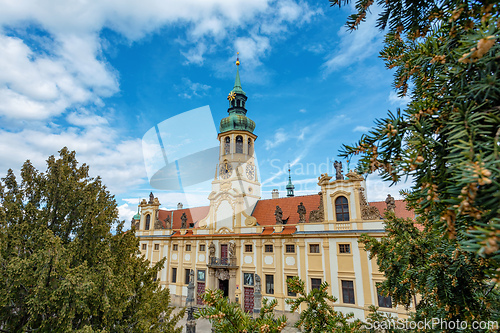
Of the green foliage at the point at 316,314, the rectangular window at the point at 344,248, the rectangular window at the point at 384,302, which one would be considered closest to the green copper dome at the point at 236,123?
the rectangular window at the point at 344,248

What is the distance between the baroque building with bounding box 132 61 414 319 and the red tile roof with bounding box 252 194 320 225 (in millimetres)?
110

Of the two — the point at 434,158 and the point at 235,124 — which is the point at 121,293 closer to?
the point at 434,158

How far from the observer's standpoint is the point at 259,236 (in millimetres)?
24281

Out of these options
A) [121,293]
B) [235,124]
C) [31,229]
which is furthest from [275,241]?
[31,229]

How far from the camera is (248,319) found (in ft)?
10.3

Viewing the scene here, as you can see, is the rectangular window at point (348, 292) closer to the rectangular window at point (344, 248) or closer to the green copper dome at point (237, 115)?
the rectangular window at point (344, 248)

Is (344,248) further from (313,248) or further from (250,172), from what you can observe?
(250,172)

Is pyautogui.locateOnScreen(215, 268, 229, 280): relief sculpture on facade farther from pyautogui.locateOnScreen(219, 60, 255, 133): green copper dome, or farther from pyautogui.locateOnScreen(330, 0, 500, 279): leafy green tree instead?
pyautogui.locateOnScreen(330, 0, 500, 279): leafy green tree

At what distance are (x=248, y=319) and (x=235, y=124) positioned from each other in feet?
96.9

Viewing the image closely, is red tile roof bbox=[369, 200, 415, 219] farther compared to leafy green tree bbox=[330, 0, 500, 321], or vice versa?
red tile roof bbox=[369, 200, 415, 219]

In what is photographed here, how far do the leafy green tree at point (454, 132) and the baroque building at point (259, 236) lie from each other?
18.8 metres

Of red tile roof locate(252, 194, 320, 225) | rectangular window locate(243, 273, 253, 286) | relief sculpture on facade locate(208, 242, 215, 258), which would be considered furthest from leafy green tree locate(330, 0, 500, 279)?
relief sculpture on facade locate(208, 242, 215, 258)

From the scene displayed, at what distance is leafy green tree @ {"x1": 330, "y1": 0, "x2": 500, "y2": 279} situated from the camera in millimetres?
1183

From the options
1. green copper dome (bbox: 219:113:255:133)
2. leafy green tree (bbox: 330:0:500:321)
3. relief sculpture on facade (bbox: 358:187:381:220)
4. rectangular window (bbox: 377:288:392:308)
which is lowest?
rectangular window (bbox: 377:288:392:308)
